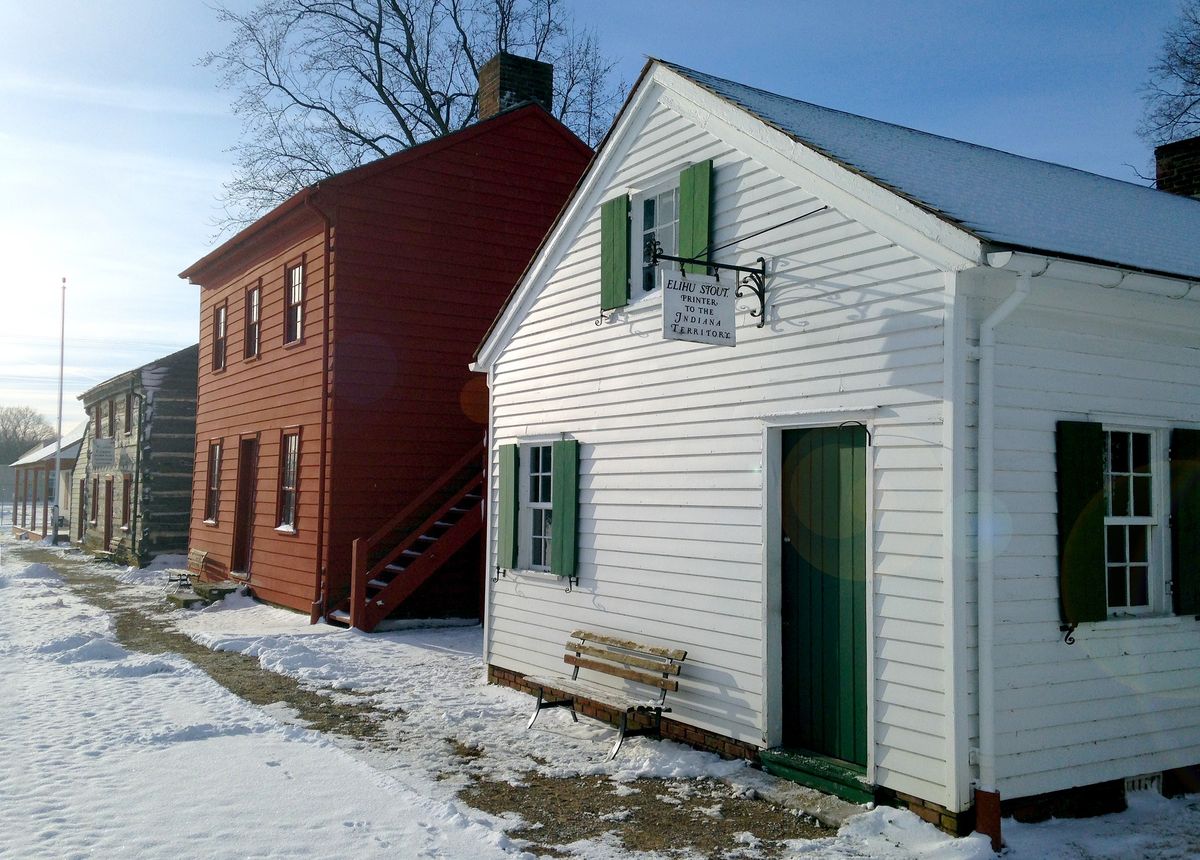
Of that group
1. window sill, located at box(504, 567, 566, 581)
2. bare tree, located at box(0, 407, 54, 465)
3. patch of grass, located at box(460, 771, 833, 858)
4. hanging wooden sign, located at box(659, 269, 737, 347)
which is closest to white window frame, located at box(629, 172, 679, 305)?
hanging wooden sign, located at box(659, 269, 737, 347)

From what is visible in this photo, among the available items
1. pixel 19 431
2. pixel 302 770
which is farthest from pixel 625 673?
pixel 19 431

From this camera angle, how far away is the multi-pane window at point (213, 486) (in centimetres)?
1976

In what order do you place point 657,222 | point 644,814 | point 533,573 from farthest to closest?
point 533,573, point 657,222, point 644,814

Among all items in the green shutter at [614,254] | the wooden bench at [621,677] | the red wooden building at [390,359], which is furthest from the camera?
the red wooden building at [390,359]

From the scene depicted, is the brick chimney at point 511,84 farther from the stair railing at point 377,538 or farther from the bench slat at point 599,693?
the bench slat at point 599,693

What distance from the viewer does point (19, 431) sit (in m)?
111

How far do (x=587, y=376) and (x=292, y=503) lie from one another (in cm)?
822

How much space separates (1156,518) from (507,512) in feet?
20.5

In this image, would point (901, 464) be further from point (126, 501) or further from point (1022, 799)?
point (126, 501)

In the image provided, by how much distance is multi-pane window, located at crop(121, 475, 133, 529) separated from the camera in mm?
25155

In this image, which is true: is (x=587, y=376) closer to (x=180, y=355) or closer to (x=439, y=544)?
(x=439, y=544)

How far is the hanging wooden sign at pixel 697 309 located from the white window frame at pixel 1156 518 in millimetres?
2783

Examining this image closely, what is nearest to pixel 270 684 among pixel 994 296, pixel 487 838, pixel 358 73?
pixel 487 838

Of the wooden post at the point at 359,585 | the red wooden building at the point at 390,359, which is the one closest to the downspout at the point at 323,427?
the red wooden building at the point at 390,359
